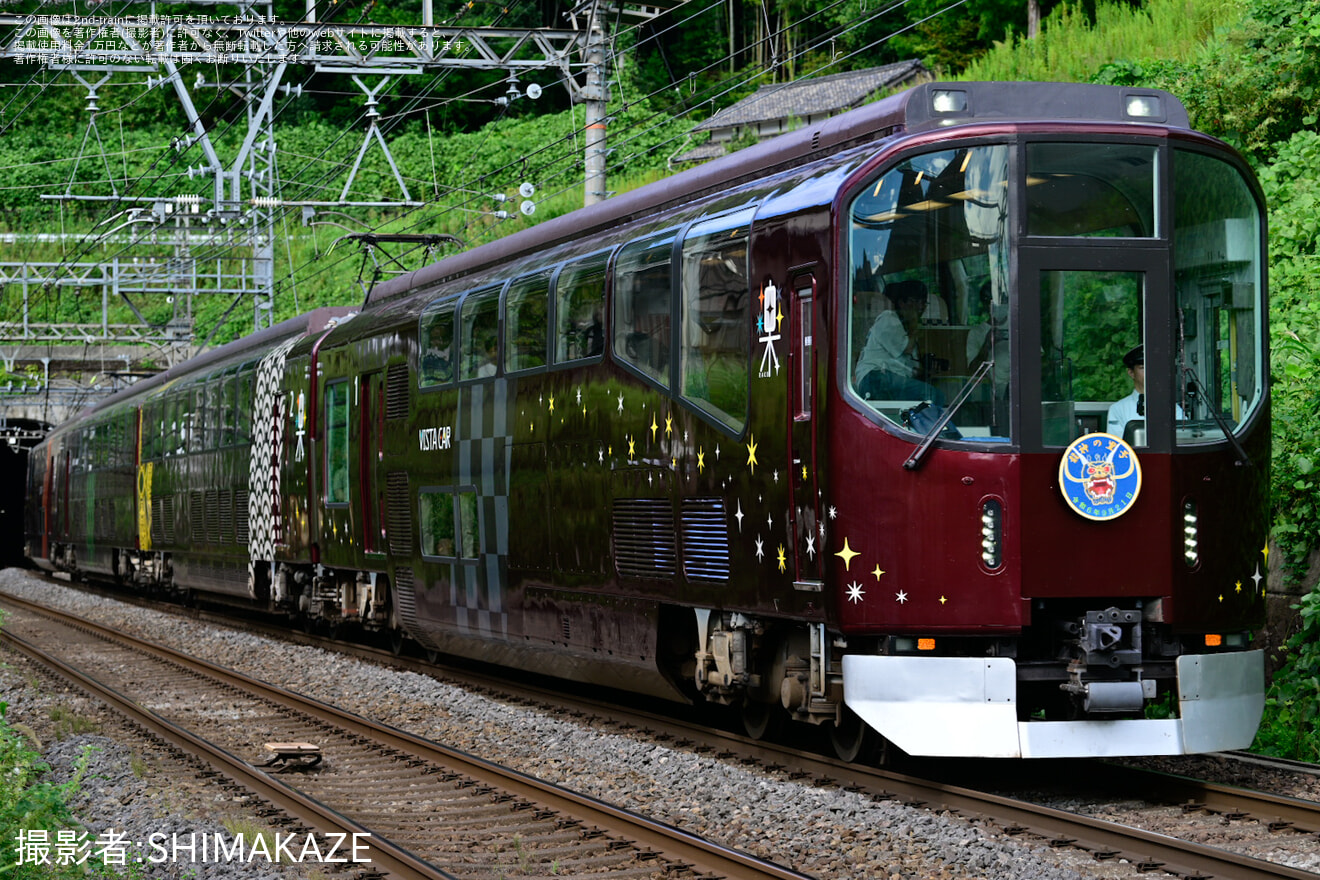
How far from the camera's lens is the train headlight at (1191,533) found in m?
8.16

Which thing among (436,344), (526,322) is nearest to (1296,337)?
(526,322)

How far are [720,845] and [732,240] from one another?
3.49 metres

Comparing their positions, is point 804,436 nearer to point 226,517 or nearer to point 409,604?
point 409,604

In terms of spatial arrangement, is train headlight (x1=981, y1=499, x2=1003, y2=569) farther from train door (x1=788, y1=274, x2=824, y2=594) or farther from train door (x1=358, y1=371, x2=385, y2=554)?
train door (x1=358, y1=371, x2=385, y2=554)

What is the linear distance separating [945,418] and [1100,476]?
0.78 metres

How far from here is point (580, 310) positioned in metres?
11.1

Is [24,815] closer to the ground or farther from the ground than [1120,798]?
farther from the ground

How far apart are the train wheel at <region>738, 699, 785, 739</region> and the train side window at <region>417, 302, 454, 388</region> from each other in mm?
4419

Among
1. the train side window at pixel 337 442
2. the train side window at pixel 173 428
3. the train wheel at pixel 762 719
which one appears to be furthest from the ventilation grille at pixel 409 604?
the train side window at pixel 173 428

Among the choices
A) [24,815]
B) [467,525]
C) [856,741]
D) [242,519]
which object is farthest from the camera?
[242,519]

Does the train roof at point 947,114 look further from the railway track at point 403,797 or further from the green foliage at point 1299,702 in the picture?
the railway track at point 403,797

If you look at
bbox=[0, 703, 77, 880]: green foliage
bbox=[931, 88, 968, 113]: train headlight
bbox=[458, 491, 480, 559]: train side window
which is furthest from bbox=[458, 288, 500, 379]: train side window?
bbox=[0, 703, 77, 880]: green foliage

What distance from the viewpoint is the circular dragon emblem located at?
7988 millimetres

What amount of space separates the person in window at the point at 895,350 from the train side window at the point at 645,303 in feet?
6.52
